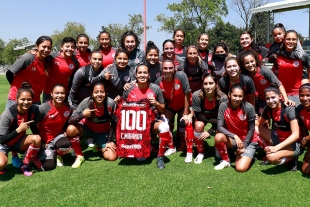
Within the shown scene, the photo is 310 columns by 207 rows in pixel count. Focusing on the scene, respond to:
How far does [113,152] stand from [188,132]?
4.24 feet

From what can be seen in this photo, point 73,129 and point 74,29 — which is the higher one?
point 74,29

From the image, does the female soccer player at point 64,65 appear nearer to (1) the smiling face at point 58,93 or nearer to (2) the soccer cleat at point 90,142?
(1) the smiling face at point 58,93

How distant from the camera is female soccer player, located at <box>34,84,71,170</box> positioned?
4.74m

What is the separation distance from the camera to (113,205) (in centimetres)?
337

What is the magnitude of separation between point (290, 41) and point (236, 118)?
178 cm

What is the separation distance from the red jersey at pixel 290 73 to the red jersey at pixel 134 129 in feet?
8.35

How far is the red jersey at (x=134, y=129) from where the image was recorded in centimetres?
484

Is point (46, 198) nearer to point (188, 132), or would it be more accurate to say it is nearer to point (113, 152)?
point (113, 152)

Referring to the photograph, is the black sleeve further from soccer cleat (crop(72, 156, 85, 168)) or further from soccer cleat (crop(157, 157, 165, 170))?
soccer cleat (crop(157, 157, 165, 170))

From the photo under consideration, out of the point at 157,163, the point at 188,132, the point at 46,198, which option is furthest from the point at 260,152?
the point at 46,198

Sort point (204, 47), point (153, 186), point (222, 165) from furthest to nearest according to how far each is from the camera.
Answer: point (204, 47)
point (222, 165)
point (153, 186)

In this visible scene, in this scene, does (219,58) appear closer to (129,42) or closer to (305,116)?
(129,42)

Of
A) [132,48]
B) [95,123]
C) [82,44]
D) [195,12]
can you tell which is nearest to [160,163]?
[95,123]

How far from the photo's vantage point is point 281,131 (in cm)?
458
